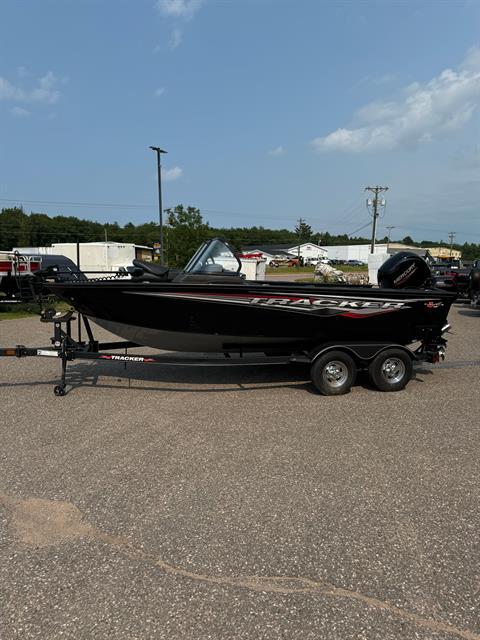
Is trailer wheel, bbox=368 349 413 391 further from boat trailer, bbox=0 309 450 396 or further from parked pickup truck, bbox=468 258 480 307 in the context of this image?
parked pickup truck, bbox=468 258 480 307

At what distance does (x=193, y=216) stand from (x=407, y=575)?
98.7ft

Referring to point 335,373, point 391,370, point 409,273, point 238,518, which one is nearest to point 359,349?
point 335,373

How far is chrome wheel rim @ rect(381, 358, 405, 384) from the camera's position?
18.5ft

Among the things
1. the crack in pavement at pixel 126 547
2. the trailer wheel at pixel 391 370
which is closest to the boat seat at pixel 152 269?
the trailer wheel at pixel 391 370

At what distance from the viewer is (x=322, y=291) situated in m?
→ 5.39

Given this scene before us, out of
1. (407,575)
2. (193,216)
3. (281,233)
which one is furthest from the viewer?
(281,233)

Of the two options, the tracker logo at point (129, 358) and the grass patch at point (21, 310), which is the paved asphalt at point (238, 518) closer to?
the tracker logo at point (129, 358)

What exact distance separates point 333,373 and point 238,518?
2.94m

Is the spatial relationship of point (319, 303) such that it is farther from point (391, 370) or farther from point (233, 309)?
point (391, 370)

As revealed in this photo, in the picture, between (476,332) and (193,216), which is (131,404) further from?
(193,216)

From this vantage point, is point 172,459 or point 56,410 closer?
point 172,459

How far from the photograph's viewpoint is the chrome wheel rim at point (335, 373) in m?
5.45

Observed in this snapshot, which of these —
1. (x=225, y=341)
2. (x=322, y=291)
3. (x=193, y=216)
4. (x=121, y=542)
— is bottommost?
(x=121, y=542)

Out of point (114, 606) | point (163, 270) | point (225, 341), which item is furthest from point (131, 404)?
point (114, 606)
